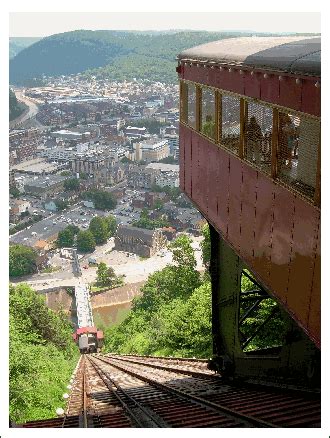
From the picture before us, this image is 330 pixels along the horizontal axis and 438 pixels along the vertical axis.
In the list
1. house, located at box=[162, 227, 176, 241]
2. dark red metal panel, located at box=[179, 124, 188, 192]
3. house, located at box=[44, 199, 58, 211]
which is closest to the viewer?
dark red metal panel, located at box=[179, 124, 188, 192]

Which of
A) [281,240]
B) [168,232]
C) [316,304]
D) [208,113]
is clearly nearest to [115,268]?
[168,232]

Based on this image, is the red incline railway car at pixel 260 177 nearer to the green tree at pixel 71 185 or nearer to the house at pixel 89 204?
the house at pixel 89 204

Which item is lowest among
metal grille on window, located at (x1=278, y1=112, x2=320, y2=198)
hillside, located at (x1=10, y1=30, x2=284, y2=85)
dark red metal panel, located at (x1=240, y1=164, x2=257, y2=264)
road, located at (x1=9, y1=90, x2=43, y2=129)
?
dark red metal panel, located at (x1=240, y1=164, x2=257, y2=264)

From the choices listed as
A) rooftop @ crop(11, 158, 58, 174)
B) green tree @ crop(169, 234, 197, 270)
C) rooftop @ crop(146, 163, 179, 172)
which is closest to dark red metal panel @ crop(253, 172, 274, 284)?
green tree @ crop(169, 234, 197, 270)

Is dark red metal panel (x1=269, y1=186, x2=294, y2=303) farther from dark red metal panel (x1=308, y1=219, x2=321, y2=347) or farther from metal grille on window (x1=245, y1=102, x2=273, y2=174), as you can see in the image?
dark red metal panel (x1=308, y1=219, x2=321, y2=347)
